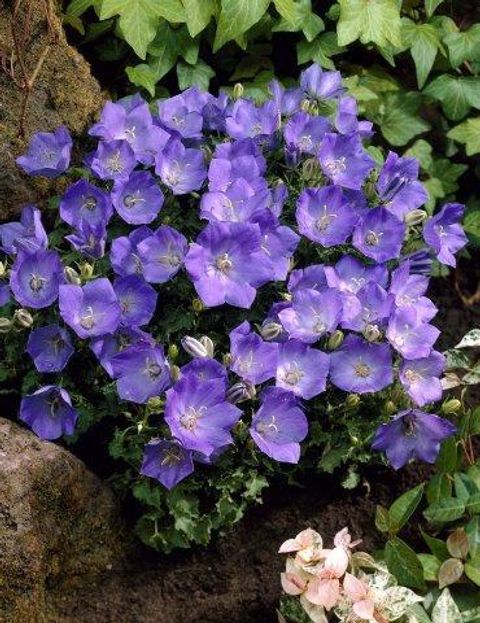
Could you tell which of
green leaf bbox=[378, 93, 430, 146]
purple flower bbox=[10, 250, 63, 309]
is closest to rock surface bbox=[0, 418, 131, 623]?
purple flower bbox=[10, 250, 63, 309]

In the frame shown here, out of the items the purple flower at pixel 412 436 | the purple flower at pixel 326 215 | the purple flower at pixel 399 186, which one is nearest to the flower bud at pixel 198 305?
the purple flower at pixel 326 215

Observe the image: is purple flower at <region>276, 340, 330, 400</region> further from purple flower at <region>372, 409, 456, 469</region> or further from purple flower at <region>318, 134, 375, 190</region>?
purple flower at <region>318, 134, 375, 190</region>

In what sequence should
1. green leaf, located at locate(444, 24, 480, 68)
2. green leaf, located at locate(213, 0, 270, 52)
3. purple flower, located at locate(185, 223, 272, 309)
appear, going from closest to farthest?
purple flower, located at locate(185, 223, 272, 309)
green leaf, located at locate(213, 0, 270, 52)
green leaf, located at locate(444, 24, 480, 68)

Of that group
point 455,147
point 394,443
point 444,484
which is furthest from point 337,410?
point 455,147

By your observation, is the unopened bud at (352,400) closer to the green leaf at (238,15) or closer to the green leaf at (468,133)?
the green leaf at (238,15)

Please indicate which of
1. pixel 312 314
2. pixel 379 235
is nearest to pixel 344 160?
pixel 379 235

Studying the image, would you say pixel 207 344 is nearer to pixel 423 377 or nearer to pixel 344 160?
pixel 423 377

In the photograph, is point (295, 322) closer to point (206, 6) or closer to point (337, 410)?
point (337, 410)
